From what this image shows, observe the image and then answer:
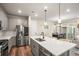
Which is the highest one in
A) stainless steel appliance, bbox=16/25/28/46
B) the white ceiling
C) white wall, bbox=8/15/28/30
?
the white ceiling

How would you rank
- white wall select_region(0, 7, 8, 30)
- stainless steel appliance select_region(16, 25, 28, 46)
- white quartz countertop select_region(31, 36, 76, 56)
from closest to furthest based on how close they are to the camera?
white quartz countertop select_region(31, 36, 76, 56) < white wall select_region(0, 7, 8, 30) < stainless steel appliance select_region(16, 25, 28, 46)

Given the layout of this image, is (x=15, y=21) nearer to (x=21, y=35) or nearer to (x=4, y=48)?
(x=21, y=35)

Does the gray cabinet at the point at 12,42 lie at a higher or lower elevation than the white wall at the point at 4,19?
lower

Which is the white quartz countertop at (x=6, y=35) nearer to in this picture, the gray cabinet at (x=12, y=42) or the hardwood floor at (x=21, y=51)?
the gray cabinet at (x=12, y=42)

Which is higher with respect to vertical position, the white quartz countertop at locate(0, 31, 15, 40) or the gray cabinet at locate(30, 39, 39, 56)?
the white quartz countertop at locate(0, 31, 15, 40)

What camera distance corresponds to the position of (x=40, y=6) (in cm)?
116

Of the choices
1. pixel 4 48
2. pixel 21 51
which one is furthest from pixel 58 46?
pixel 4 48

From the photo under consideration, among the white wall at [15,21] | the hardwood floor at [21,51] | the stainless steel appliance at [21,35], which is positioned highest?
the white wall at [15,21]

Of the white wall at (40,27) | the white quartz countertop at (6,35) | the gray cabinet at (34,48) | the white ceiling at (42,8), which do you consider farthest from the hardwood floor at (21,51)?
the white ceiling at (42,8)

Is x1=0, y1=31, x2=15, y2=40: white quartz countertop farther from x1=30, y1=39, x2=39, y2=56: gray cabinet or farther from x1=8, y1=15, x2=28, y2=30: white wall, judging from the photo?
x1=30, y1=39, x2=39, y2=56: gray cabinet

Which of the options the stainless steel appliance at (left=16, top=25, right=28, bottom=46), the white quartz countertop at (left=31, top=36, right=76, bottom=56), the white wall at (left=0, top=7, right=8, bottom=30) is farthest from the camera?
the stainless steel appliance at (left=16, top=25, right=28, bottom=46)

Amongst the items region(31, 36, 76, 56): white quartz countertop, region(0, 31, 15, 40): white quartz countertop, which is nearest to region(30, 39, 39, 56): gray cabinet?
region(31, 36, 76, 56): white quartz countertop

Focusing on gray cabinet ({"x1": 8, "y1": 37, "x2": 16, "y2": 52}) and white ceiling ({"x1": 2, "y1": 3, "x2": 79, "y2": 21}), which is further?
gray cabinet ({"x1": 8, "y1": 37, "x2": 16, "y2": 52})

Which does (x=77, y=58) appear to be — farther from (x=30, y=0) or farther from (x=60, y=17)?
(x=30, y=0)
